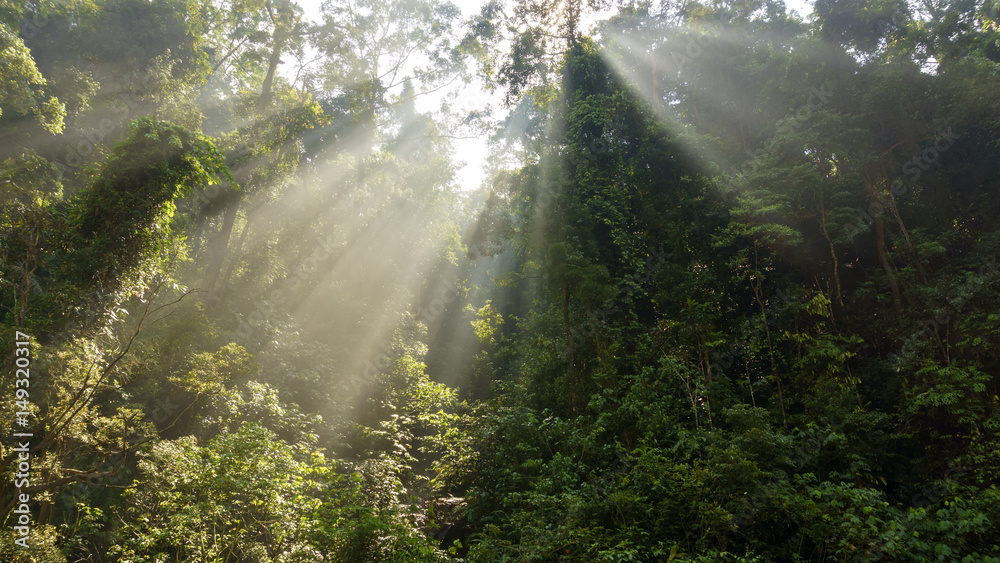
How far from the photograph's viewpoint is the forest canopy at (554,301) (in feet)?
16.1

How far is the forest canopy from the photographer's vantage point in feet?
16.1

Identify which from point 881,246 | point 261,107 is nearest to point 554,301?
point 881,246

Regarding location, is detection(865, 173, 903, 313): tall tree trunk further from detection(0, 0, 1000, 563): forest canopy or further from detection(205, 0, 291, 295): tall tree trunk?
detection(205, 0, 291, 295): tall tree trunk

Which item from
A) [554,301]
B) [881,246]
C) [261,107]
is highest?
[261,107]

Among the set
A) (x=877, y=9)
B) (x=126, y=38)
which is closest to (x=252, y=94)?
(x=126, y=38)

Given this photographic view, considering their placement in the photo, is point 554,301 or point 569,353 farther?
point 554,301

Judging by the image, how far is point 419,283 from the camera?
22.3m

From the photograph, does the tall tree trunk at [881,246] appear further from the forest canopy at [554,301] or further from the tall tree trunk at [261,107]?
the tall tree trunk at [261,107]

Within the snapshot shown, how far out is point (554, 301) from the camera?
10.6 meters

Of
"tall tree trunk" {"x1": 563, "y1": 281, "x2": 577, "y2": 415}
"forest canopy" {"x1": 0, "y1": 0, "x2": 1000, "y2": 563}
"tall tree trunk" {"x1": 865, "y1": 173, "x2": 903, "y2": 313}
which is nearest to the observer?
"forest canopy" {"x1": 0, "y1": 0, "x2": 1000, "y2": 563}

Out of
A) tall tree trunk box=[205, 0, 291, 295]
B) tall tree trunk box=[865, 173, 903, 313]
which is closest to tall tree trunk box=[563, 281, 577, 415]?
tall tree trunk box=[865, 173, 903, 313]

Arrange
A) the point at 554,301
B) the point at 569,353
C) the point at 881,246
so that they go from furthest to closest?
the point at 554,301 → the point at 569,353 → the point at 881,246

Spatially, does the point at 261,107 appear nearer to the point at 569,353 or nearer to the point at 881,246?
the point at 569,353

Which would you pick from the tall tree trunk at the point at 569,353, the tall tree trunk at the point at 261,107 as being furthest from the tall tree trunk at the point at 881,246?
the tall tree trunk at the point at 261,107
